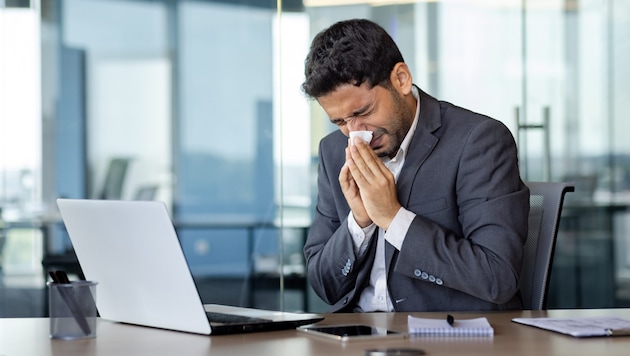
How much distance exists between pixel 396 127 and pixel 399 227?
0.29m

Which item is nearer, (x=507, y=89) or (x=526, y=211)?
(x=526, y=211)

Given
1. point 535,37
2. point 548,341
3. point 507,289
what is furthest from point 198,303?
point 535,37

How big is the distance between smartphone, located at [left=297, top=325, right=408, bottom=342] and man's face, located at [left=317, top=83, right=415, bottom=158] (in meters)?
0.67

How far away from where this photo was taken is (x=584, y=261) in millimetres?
4512

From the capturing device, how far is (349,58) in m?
2.31

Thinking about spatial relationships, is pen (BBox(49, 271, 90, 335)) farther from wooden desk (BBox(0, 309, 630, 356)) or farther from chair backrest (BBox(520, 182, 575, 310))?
chair backrest (BBox(520, 182, 575, 310))

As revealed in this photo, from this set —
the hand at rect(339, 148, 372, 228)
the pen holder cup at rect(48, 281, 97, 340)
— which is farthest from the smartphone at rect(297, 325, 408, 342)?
the hand at rect(339, 148, 372, 228)

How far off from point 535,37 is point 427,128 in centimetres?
228

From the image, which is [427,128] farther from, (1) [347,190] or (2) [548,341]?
(2) [548,341]

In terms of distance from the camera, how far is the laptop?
1.71 meters

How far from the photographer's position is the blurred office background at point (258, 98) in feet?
14.6

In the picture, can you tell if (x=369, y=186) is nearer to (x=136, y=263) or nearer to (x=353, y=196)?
(x=353, y=196)

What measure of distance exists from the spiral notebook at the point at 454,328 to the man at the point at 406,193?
345 mm

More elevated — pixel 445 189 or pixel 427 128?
pixel 427 128
